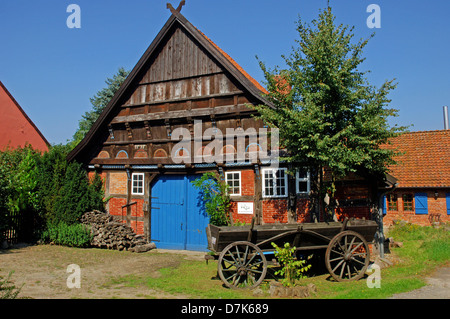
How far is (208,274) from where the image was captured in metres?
8.98

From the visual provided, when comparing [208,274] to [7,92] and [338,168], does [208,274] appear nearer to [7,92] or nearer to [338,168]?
[338,168]

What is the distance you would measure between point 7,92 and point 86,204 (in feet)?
37.7

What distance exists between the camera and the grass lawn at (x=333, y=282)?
6.93 m

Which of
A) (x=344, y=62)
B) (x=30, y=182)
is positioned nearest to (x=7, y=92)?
(x=30, y=182)

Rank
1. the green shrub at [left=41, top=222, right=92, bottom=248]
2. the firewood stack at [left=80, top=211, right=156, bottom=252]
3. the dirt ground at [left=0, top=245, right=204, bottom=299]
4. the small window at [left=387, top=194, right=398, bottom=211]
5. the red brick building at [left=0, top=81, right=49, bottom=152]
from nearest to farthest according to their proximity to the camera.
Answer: the dirt ground at [left=0, top=245, right=204, bottom=299] → the firewood stack at [left=80, top=211, right=156, bottom=252] → the green shrub at [left=41, top=222, right=92, bottom=248] → the small window at [left=387, top=194, right=398, bottom=211] → the red brick building at [left=0, top=81, right=49, bottom=152]

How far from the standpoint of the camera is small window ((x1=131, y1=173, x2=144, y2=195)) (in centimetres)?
1391

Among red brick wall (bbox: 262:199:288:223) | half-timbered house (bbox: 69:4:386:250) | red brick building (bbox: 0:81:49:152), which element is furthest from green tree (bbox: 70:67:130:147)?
red brick wall (bbox: 262:199:288:223)

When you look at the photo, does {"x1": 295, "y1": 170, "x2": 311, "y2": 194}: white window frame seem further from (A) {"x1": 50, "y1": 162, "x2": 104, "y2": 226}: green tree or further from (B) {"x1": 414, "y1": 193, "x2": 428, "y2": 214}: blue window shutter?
(B) {"x1": 414, "y1": 193, "x2": 428, "y2": 214}: blue window shutter

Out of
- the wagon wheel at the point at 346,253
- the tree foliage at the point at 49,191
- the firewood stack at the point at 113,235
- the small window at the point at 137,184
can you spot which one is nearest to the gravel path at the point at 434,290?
the wagon wheel at the point at 346,253

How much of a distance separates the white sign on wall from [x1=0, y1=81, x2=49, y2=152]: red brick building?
1444 centimetres

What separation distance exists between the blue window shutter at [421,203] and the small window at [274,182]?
10.9 m

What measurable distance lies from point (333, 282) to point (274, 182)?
4.09 meters

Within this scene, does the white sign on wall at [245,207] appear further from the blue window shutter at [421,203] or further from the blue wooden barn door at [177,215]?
the blue window shutter at [421,203]
